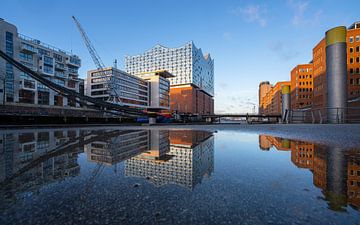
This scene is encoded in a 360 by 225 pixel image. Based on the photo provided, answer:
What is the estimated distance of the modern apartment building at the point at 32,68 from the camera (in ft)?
160

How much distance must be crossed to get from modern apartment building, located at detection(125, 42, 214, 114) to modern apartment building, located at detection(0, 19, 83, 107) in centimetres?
7233

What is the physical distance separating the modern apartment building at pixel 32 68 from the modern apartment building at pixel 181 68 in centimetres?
7233

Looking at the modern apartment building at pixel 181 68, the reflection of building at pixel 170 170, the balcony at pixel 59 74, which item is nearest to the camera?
the reflection of building at pixel 170 170

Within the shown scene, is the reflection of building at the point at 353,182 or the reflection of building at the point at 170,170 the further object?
the reflection of building at the point at 170,170

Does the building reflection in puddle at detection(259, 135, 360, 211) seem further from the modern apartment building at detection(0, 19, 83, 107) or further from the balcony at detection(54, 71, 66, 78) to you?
the balcony at detection(54, 71, 66, 78)

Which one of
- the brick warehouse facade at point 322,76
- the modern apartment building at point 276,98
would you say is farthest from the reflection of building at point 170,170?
the modern apartment building at point 276,98

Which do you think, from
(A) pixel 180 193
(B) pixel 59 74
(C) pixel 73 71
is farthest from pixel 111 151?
(C) pixel 73 71

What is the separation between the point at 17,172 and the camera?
10.2 ft

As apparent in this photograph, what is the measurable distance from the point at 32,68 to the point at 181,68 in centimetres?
9697

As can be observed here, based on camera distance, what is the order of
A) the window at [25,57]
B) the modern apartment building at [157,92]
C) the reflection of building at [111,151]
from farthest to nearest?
the modern apartment building at [157,92] < the window at [25,57] < the reflection of building at [111,151]

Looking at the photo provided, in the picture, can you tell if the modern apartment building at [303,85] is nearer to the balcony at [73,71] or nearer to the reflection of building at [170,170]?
the reflection of building at [170,170]

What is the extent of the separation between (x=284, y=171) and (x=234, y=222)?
2205 millimetres

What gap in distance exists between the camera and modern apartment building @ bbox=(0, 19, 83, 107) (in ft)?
160

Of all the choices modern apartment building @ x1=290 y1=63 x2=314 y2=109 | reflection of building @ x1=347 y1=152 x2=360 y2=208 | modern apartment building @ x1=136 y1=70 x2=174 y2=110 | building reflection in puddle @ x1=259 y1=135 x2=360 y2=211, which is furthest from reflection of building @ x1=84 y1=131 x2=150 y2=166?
modern apartment building @ x1=136 y1=70 x2=174 y2=110
